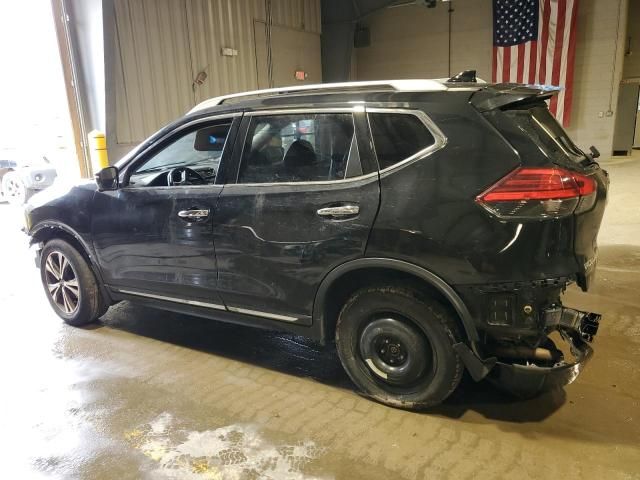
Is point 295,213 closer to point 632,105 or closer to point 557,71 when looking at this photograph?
point 557,71

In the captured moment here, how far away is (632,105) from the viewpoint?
1469 centimetres

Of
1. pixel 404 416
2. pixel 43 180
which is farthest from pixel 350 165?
pixel 43 180

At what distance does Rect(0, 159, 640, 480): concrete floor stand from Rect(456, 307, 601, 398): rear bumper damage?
0.95 ft

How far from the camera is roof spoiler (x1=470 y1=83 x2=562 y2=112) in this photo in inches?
93.9

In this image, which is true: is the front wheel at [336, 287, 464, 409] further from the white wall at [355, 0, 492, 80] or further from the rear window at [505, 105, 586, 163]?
the white wall at [355, 0, 492, 80]

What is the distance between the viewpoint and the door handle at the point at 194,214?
10.2 ft

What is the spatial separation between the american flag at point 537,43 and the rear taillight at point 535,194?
1191cm

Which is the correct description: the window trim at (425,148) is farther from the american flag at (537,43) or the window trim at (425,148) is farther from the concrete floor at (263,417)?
the american flag at (537,43)

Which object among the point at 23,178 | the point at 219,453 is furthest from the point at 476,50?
the point at 219,453

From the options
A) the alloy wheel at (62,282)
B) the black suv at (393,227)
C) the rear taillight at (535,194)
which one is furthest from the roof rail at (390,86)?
the alloy wheel at (62,282)

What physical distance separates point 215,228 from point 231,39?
25.8ft

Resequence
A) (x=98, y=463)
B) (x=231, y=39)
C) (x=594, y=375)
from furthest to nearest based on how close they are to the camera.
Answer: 1. (x=231, y=39)
2. (x=594, y=375)
3. (x=98, y=463)

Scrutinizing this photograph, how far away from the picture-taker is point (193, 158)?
4.70 meters

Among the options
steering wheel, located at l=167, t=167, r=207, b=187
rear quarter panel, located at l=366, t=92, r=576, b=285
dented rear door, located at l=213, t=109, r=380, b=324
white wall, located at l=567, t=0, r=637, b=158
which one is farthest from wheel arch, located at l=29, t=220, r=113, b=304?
white wall, located at l=567, t=0, r=637, b=158
